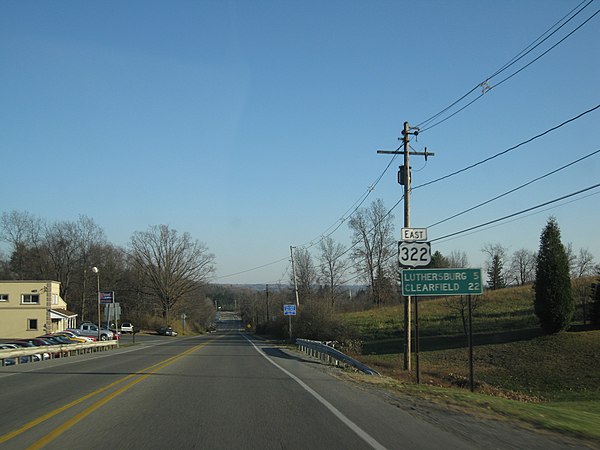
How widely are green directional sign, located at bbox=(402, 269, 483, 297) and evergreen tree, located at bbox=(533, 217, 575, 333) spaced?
23.1m

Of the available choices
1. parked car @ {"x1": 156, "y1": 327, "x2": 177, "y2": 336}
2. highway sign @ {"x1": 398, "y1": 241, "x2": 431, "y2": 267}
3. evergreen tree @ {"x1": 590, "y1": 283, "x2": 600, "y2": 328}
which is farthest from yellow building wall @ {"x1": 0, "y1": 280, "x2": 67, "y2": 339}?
highway sign @ {"x1": 398, "y1": 241, "x2": 431, "y2": 267}

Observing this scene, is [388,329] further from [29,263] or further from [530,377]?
[29,263]

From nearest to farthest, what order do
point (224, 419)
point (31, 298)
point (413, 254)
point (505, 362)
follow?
1. point (224, 419)
2. point (413, 254)
3. point (505, 362)
4. point (31, 298)

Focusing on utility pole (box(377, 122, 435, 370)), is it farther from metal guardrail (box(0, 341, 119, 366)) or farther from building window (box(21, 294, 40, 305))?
building window (box(21, 294, 40, 305))

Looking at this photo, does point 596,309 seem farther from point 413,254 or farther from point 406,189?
point 413,254

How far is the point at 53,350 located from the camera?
110 feet

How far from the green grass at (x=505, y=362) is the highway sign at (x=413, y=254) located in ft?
12.6

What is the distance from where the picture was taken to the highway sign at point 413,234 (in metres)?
18.9

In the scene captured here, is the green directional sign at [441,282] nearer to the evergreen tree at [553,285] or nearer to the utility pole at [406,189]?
the utility pole at [406,189]

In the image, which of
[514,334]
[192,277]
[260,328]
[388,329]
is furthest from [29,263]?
[514,334]

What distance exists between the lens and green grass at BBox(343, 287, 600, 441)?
488 inches

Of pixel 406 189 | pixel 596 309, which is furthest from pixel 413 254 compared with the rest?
pixel 596 309

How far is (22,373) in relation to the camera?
2016 centimetres

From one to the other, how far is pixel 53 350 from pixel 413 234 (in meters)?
24.6
